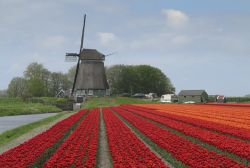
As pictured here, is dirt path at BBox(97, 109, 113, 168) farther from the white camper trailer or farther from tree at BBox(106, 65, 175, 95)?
tree at BBox(106, 65, 175, 95)

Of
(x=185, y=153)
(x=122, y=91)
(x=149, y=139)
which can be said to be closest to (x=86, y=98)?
(x=122, y=91)

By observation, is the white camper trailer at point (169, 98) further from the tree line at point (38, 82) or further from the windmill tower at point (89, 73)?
the tree line at point (38, 82)

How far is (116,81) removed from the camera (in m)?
162

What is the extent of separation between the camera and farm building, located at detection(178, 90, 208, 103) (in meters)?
132

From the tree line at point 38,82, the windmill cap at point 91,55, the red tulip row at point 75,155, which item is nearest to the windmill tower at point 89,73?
A: the windmill cap at point 91,55

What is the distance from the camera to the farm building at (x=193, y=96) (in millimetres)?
132500

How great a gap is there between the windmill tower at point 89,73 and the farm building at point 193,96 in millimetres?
34124

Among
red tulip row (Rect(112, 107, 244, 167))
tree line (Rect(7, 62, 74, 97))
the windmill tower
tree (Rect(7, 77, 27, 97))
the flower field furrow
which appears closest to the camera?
red tulip row (Rect(112, 107, 244, 167))

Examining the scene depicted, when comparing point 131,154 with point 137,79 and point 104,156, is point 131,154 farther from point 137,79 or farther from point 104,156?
point 137,79

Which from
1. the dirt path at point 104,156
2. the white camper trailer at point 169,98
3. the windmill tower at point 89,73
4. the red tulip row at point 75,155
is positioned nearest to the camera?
the red tulip row at point 75,155

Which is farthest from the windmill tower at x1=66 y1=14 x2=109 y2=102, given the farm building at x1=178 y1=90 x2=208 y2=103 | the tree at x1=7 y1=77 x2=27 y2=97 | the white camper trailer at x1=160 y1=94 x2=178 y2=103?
the tree at x1=7 y1=77 x2=27 y2=97

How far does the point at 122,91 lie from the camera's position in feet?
525

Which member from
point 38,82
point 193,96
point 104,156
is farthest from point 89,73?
point 104,156

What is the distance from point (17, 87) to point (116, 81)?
4094 cm
